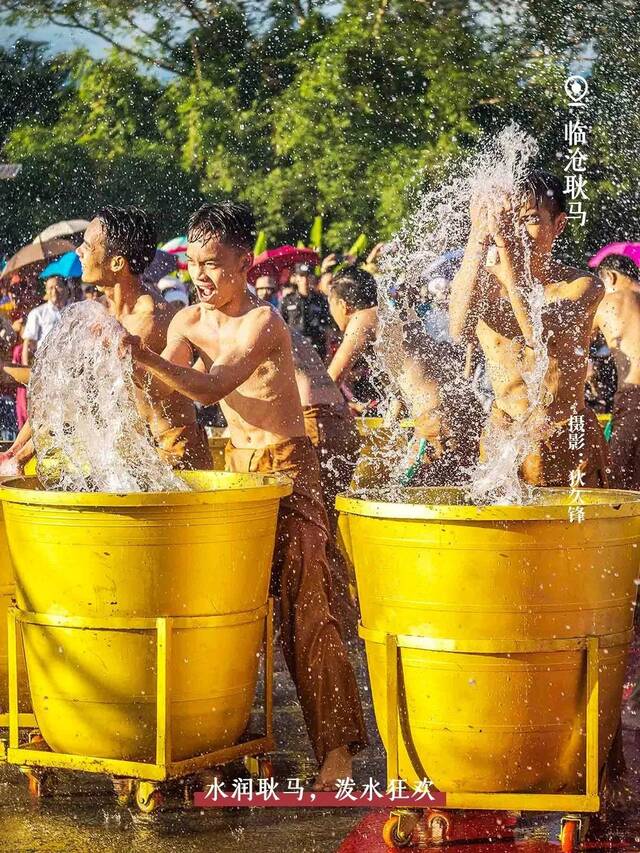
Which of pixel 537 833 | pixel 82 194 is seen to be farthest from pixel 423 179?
pixel 537 833

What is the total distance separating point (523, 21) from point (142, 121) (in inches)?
267

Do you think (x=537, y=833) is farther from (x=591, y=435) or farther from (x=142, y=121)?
(x=142, y=121)

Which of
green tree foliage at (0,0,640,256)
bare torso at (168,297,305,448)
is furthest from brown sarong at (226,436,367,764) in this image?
green tree foliage at (0,0,640,256)

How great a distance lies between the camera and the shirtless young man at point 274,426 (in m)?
3.96

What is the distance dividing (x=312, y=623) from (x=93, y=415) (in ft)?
3.10

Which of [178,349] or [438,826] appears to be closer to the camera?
[438,826]

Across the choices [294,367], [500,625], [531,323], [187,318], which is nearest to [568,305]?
[531,323]

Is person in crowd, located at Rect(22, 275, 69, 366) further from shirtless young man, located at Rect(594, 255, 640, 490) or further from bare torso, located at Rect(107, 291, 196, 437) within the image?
bare torso, located at Rect(107, 291, 196, 437)

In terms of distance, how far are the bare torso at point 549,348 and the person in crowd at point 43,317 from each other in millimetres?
6790

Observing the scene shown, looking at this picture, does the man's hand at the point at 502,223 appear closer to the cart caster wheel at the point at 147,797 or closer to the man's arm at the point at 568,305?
the man's arm at the point at 568,305

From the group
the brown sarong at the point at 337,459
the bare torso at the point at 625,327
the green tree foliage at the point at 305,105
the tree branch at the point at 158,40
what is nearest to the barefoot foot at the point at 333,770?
the brown sarong at the point at 337,459

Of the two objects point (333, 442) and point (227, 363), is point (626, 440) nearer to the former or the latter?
point (333, 442)

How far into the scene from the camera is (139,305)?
493 centimetres

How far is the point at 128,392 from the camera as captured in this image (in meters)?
3.99
